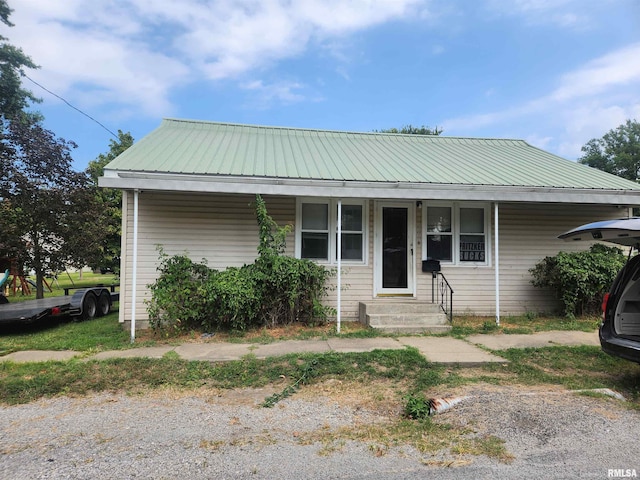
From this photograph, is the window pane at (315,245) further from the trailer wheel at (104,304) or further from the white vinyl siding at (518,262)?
the trailer wheel at (104,304)

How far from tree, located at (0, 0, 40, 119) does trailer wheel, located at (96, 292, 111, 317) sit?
1331cm

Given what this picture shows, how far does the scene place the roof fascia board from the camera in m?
6.56

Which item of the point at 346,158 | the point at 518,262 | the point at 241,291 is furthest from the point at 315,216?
the point at 518,262

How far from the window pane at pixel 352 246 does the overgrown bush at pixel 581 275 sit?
381 cm

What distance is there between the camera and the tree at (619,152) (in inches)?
1272

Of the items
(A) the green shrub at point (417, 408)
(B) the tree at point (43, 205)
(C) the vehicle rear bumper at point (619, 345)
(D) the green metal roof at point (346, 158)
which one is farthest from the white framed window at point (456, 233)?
(B) the tree at point (43, 205)

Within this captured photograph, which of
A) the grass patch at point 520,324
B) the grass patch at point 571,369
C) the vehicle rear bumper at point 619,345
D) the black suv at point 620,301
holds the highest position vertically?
the black suv at point 620,301

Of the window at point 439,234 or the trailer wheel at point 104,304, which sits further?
the trailer wheel at point 104,304

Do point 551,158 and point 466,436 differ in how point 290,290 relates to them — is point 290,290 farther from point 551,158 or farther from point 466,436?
point 551,158

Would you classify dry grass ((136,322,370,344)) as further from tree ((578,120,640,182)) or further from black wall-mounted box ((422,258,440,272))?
tree ((578,120,640,182))

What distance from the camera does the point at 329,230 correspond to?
8312mm

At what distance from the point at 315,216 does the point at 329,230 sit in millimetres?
415

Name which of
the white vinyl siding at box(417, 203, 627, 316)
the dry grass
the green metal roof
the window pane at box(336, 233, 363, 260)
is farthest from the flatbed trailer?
the white vinyl siding at box(417, 203, 627, 316)

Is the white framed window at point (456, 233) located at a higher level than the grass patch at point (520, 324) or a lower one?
higher
